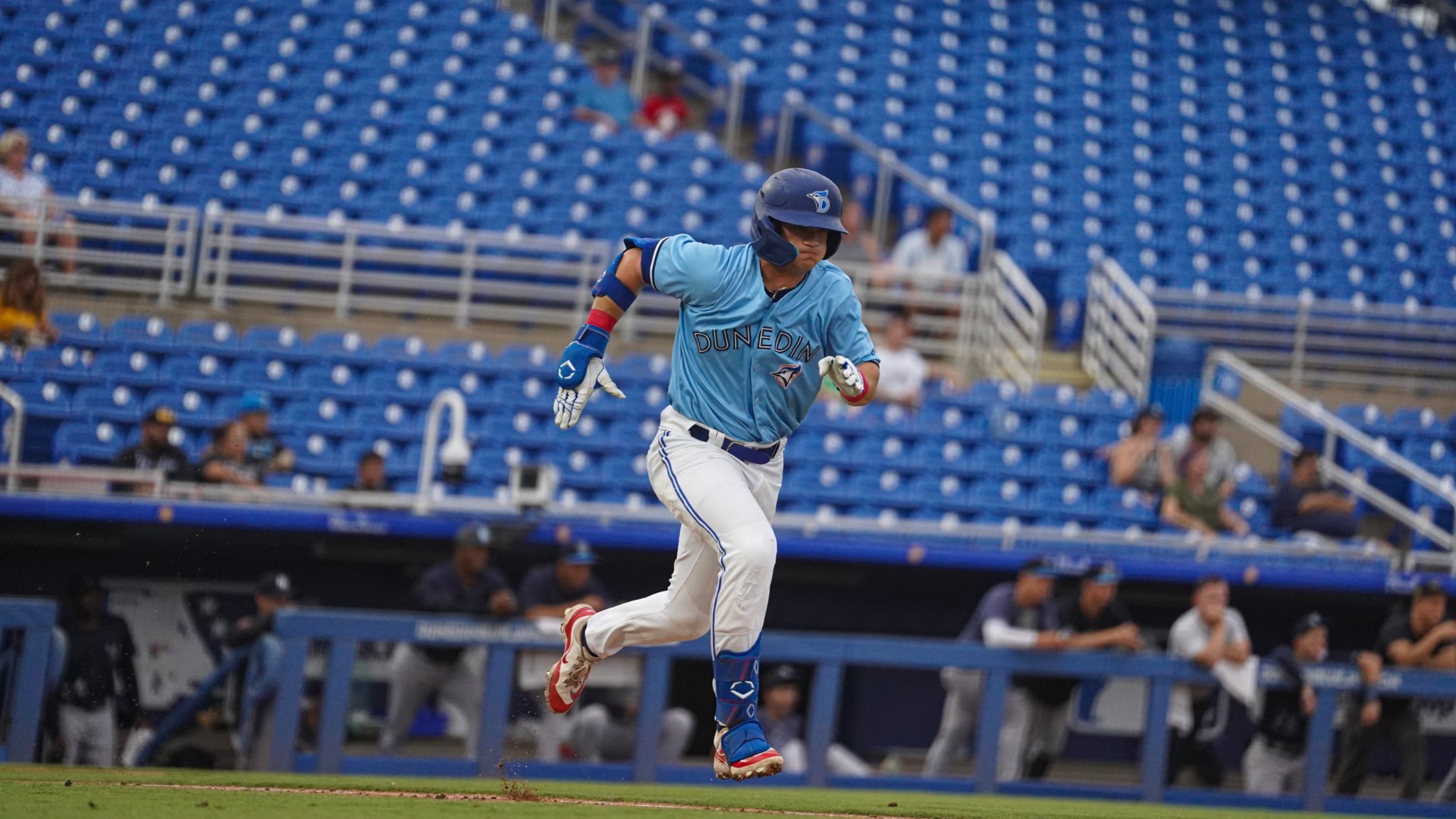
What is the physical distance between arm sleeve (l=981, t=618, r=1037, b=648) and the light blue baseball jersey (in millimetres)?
3017

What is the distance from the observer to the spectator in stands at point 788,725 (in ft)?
24.7

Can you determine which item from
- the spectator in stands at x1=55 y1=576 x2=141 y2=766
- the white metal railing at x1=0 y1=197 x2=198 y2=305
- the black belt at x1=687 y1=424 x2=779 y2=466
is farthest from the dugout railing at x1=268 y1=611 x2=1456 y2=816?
the white metal railing at x1=0 y1=197 x2=198 y2=305

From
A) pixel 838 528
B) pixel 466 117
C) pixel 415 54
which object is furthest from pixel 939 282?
pixel 415 54

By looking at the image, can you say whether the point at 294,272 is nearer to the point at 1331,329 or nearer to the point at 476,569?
the point at 476,569

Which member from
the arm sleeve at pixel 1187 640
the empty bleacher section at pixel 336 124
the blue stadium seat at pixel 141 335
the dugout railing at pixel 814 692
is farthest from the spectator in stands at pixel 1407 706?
the blue stadium seat at pixel 141 335

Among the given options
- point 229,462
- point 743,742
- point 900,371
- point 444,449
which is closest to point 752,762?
point 743,742

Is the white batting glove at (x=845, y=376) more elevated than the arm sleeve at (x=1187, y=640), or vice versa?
the white batting glove at (x=845, y=376)

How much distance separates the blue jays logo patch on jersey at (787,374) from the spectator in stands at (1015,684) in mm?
3186

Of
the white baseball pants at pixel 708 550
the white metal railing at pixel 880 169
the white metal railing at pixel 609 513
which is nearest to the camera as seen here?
the white baseball pants at pixel 708 550

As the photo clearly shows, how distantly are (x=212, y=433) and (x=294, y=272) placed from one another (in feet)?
7.34

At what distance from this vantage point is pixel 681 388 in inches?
194

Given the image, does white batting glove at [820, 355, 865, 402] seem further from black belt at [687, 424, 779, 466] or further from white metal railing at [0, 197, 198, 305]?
white metal railing at [0, 197, 198, 305]

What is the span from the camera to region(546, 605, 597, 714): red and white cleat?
16.9ft

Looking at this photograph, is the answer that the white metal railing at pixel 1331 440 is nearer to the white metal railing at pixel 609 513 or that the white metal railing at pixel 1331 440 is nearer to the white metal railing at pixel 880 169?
the white metal railing at pixel 609 513
